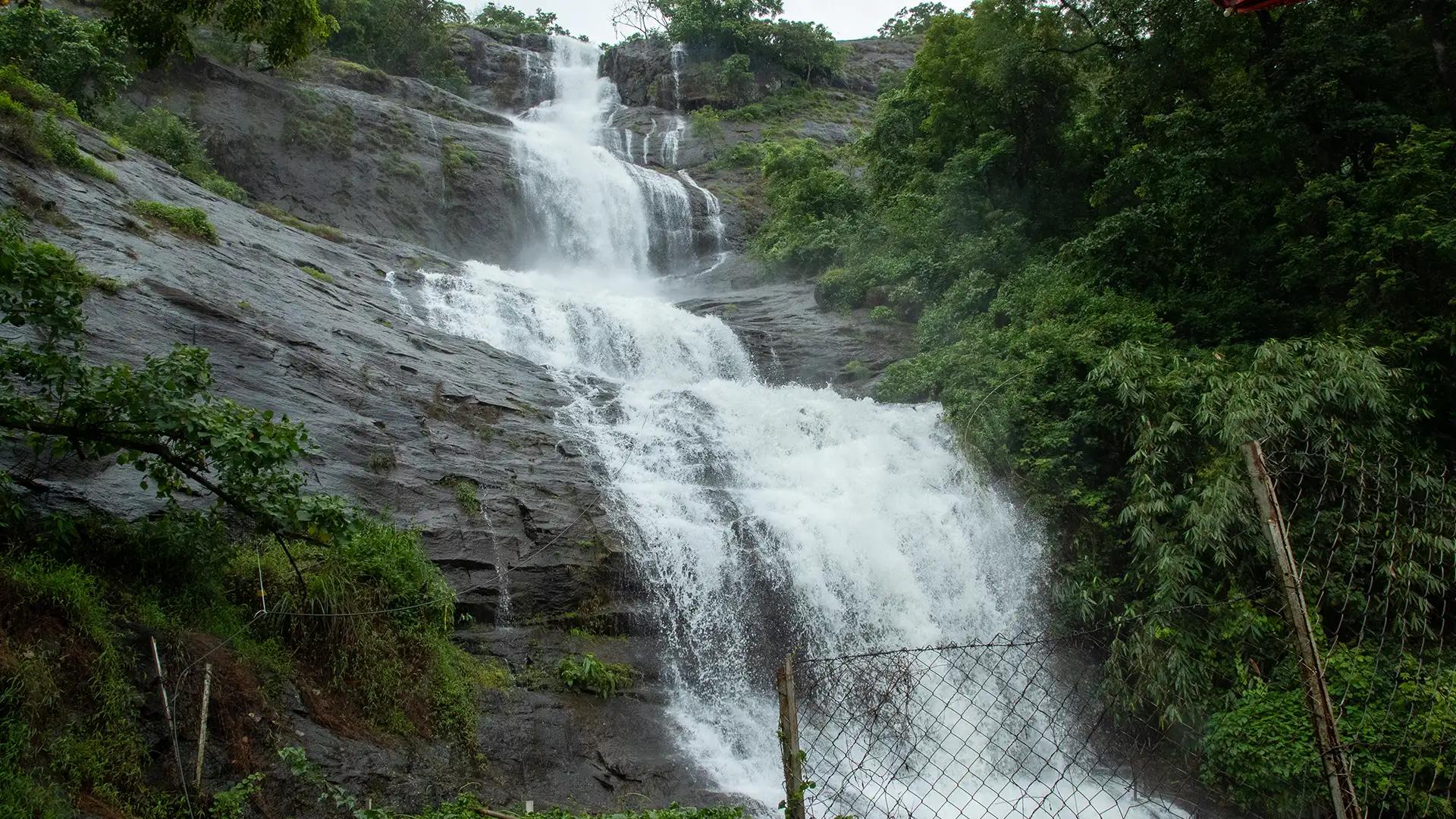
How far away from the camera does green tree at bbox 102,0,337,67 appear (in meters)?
7.10

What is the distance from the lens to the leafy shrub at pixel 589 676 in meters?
7.91

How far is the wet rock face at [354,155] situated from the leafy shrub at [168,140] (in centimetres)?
175

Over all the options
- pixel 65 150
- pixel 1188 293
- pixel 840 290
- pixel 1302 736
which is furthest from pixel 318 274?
pixel 1302 736

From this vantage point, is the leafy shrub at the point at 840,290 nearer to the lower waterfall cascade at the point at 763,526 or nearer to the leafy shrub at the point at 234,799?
the lower waterfall cascade at the point at 763,526

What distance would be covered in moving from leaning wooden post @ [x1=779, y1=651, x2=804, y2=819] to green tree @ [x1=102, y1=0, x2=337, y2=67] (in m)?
6.78

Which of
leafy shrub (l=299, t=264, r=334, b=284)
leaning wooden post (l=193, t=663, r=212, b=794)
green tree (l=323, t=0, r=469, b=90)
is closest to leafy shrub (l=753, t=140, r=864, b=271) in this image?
leafy shrub (l=299, t=264, r=334, b=284)

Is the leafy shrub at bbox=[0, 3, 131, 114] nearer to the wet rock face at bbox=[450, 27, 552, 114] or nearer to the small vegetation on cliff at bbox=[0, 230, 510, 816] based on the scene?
the small vegetation on cliff at bbox=[0, 230, 510, 816]

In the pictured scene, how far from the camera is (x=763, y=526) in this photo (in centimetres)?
1004

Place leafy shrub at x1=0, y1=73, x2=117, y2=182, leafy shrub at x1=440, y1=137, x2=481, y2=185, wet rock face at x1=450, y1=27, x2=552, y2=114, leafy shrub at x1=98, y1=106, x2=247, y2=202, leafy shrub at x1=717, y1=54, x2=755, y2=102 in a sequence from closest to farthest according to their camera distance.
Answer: leafy shrub at x1=0, y1=73, x2=117, y2=182
leafy shrub at x1=98, y1=106, x2=247, y2=202
leafy shrub at x1=440, y1=137, x2=481, y2=185
wet rock face at x1=450, y1=27, x2=552, y2=114
leafy shrub at x1=717, y1=54, x2=755, y2=102

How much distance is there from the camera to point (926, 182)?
18828 mm

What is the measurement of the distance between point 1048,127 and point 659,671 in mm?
13502

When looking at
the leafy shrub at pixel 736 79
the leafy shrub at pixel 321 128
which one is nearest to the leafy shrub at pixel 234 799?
the leafy shrub at pixel 321 128

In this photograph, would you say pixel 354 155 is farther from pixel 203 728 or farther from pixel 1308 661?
pixel 1308 661

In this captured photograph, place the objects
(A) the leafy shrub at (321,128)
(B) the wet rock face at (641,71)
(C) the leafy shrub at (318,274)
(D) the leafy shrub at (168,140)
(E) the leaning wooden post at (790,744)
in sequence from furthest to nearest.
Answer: (B) the wet rock face at (641,71) → (A) the leafy shrub at (321,128) → (D) the leafy shrub at (168,140) → (C) the leafy shrub at (318,274) → (E) the leaning wooden post at (790,744)
